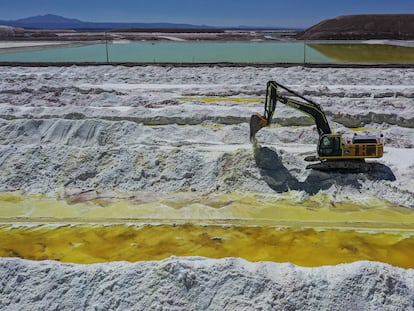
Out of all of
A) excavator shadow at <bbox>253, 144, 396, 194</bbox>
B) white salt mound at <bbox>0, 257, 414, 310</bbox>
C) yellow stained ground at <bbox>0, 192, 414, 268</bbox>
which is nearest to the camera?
white salt mound at <bbox>0, 257, 414, 310</bbox>

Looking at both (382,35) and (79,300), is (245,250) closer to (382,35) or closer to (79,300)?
(79,300)

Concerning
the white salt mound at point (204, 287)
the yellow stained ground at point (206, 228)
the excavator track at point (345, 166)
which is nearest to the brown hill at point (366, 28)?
the excavator track at point (345, 166)

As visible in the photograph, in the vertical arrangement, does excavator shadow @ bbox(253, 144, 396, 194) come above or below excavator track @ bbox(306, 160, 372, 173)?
below

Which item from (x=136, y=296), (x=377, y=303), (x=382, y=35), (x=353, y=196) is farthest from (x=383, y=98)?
(x=382, y=35)

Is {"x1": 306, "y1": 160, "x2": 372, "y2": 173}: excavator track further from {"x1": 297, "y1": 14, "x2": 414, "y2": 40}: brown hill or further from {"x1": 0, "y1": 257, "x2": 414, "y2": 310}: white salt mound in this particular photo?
{"x1": 297, "y1": 14, "x2": 414, "y2": 40}: brown hill

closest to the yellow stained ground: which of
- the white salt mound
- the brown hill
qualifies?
the white salt mound

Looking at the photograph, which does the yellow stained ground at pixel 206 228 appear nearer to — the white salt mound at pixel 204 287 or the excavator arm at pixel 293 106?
the white salt mound at pixel 204 287

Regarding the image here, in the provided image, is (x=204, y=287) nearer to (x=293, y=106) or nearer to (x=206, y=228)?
(x=206, y=228)
